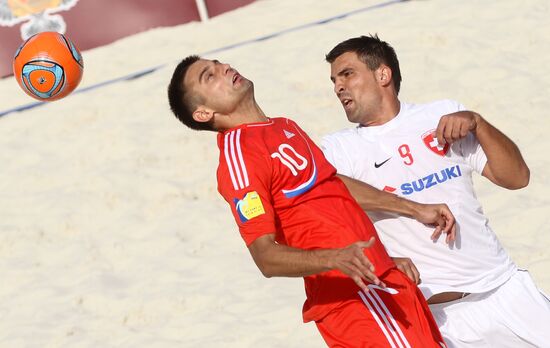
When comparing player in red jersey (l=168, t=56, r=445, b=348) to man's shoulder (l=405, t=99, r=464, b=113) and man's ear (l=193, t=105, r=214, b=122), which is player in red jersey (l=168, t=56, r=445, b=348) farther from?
man's shoulder (l=405, t=99, r=464, b=113)

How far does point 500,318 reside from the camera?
3.83 m

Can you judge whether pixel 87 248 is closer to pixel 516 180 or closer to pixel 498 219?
pixel 498 219

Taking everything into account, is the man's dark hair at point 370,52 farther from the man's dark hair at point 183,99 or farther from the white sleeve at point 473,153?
the man's dark hair at point 183,99

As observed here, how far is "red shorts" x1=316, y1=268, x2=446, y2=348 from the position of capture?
10.8 ft

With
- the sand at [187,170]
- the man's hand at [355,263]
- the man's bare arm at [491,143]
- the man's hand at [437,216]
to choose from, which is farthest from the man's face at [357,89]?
the sand at [187,170]

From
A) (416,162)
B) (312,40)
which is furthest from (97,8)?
(416,162)

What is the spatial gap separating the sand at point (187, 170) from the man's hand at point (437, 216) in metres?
2.13

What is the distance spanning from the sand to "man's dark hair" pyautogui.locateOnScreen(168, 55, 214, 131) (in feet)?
7.54

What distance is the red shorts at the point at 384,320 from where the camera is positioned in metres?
3.30

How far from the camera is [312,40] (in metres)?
9.81

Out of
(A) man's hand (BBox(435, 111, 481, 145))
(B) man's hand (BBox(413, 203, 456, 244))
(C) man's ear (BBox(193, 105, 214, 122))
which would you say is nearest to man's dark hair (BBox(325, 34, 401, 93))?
(A) man's hand (BBox(435, 111, 481, 145))

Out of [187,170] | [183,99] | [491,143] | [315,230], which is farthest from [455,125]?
[187,170]

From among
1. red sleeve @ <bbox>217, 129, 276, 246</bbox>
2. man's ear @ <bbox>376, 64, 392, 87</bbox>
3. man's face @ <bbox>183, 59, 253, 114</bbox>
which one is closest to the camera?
red sleeve @ <bbox>217, 129, 276, 246</bbox>

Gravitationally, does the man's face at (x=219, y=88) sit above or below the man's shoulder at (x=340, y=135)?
above
